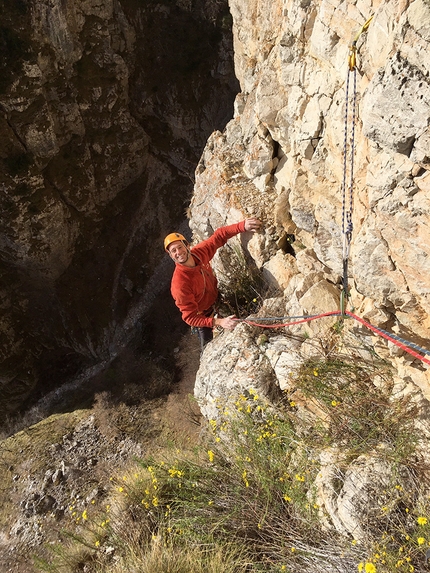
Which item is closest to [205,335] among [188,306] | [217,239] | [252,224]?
[188,306]

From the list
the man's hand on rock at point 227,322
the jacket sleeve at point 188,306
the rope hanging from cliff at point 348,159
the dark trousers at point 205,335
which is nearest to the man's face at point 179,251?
the jacket sleeve at point 188,306

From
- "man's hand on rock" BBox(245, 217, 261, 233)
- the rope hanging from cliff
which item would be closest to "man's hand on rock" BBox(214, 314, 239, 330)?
"man's hand on rock" BBox(245, 217, 261, 233)

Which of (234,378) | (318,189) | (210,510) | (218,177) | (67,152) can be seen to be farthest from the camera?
(67,152)

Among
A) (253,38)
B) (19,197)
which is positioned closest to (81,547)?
(253,38)

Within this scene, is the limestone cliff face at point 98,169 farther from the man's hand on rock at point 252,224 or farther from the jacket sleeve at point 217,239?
the man's hand on rock at point 252,224

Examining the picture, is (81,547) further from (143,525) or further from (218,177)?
(218,177)

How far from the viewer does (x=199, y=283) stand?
430cm

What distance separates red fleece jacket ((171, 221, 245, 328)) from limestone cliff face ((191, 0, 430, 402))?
0.43m

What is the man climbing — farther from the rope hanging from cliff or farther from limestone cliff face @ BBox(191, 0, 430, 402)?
the rope hanging from cliff

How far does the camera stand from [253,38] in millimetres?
5199

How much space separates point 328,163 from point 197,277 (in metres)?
1.93

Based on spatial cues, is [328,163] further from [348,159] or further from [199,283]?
[199,283]

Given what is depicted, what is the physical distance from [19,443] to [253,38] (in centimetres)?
963

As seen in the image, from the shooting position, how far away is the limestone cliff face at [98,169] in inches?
424
